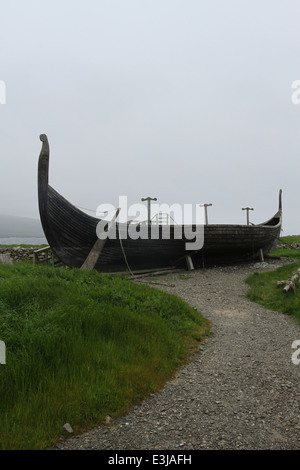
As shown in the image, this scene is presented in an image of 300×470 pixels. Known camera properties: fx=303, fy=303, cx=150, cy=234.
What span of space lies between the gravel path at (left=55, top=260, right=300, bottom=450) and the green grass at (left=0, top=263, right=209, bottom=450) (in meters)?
0.26

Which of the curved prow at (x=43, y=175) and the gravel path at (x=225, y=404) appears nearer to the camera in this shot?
the gravel path at (x=225, y=404)

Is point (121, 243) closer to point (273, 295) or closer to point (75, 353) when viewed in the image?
point (273, 295)

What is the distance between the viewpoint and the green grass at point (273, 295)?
8.98 metres

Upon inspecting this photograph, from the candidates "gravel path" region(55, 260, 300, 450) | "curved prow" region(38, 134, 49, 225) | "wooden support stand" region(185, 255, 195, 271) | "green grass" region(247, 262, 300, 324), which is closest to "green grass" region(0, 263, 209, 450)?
"gravel path" region(55, 260, 300, 450)

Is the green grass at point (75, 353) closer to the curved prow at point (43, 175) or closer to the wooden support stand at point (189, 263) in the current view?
the curved prow at point (43, 175)

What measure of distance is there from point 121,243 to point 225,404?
1044 cm

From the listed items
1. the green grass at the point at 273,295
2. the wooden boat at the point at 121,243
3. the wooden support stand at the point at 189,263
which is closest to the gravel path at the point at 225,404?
the green grass at the point at 273,295

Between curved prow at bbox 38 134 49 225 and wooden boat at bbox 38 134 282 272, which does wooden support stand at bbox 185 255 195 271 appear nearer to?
wooden boat at bbox 38 134 282 272

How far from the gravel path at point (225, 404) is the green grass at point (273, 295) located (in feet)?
5.49

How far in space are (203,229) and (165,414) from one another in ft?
43.4

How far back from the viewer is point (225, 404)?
4035mm

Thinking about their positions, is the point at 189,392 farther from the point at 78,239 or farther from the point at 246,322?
the point at 78,239

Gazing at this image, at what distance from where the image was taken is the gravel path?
324cm

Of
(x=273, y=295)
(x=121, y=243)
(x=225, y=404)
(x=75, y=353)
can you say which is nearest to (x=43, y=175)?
(x=121, y=243)
